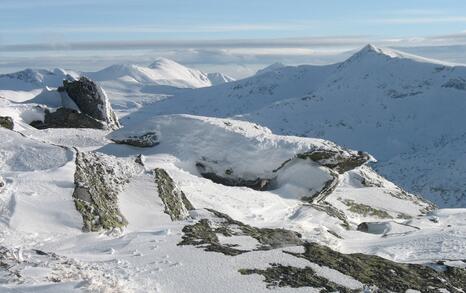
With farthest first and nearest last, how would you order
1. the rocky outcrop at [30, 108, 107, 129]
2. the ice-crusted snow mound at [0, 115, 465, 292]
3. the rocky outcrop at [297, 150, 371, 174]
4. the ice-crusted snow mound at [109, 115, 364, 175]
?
1. the rocky outcrop at [30, 108, 107, 129]
2. the rocky outcrop at [297, 150, 371, 174]
3. the ice-crusted snow mound at [109, 115, 364, 175]
4. the ice-crusted snow mound at [0, 115, 465, 292]

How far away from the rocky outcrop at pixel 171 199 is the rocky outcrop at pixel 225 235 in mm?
1648

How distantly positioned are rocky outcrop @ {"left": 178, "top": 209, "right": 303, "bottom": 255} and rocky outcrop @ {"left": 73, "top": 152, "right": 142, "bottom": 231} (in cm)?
328

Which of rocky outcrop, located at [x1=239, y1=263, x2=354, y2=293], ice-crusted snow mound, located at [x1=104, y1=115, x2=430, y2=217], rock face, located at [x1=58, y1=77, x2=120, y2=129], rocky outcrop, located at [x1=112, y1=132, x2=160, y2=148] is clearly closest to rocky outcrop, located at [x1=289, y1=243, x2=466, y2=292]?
rocky outcrop, located at [x1=239, y1=263, x2=354, y2=293]

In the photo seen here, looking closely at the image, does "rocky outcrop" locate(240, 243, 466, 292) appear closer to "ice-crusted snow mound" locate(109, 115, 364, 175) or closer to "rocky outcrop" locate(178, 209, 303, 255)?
"rocky outcrop" locate(178, 209, 303, 255)

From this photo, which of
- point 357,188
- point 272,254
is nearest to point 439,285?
point 272,254

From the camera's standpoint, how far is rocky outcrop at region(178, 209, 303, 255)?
18.2 m

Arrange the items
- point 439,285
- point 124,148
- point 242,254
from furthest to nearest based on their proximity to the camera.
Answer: point 124,148, point 439,285, point 242,254

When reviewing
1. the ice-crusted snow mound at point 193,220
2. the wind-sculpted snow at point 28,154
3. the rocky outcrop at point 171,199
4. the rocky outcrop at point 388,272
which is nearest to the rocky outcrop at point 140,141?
the ice-crusted snow mound at point 193,220

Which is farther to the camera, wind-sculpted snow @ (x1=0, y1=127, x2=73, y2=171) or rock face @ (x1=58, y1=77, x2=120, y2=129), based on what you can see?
rock face @ (x1=58, y1=77, x2=120, y2=129)

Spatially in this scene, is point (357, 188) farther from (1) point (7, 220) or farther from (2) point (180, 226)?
(1) point (7, 220)

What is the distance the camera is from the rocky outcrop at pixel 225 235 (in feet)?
59.8

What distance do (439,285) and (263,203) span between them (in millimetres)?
17516

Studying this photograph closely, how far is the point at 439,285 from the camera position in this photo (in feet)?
60.8

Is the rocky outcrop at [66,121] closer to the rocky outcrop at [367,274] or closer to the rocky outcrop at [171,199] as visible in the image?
the rocky outcrop at [171,199]
